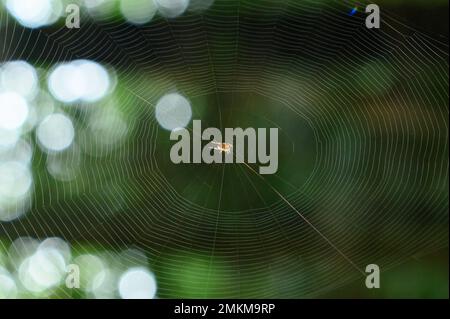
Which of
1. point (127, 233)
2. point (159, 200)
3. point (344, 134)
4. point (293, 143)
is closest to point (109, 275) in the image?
point (127, 233)

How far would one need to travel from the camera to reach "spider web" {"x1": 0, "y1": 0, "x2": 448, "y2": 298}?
9.51 ft

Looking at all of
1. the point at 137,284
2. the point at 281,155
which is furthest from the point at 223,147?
the point at 137,284

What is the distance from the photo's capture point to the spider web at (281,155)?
9.51ft

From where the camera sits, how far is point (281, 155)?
2846 millimetres

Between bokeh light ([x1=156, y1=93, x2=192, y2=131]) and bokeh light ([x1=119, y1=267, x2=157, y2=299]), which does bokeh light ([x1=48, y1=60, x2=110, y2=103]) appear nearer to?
bokeh light ([x1=156, y1=93, x2=192, y2=131])

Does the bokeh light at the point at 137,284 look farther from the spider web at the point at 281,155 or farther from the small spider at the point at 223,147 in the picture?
the small spider at the point at 223,147

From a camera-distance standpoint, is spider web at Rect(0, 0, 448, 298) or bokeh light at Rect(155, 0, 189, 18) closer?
spider web at Rect(0, 0, 448, 298)

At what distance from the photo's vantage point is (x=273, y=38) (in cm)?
307

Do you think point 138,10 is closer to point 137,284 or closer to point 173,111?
point 173,111

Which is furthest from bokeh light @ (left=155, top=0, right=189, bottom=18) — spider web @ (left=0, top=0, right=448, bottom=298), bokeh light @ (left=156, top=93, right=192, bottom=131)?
bokeh light @ (left=156, top=93, right=192, bottom=131)

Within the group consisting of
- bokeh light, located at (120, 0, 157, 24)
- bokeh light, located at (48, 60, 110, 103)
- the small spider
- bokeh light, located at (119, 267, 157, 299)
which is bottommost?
bokeh light, located at (119, 267, 157, 299)

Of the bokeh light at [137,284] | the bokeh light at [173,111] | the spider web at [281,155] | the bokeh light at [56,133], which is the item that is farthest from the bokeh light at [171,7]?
the bokeh light at [137,284]
